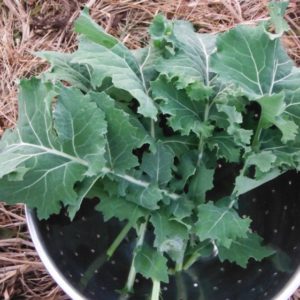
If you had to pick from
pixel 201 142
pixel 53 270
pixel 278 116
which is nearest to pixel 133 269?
pixel 53 270

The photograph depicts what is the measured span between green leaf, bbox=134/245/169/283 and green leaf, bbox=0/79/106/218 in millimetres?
157

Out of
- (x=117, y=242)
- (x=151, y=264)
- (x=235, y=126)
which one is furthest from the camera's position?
(x=117, y=242)

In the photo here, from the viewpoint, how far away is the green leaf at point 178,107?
96 centimetres

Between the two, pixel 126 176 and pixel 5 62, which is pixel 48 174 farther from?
pixel 5 62

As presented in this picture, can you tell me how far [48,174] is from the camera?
0.98 m

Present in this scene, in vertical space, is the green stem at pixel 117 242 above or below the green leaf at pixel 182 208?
below

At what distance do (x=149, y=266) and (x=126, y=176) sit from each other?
144mm

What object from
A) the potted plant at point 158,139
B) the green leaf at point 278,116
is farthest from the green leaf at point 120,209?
the green leaf at point 278,116

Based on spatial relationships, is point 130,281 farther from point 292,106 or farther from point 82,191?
point 292,106

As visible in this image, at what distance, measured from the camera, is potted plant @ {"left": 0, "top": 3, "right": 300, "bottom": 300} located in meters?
0.94

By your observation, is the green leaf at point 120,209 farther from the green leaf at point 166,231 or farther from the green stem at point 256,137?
the green stem at point 256,137

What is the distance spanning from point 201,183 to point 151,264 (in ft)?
0.49

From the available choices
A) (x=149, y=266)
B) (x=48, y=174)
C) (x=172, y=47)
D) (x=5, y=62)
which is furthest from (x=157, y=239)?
(x=5, y=62)

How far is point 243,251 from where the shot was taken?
105cm
